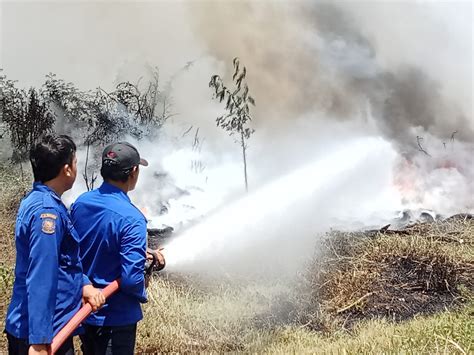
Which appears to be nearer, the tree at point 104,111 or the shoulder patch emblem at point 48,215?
the shoulder patch emblem at point 48,215

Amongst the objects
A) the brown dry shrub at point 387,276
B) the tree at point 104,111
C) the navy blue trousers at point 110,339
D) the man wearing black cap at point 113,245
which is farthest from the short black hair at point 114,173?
the tree at point 104,111

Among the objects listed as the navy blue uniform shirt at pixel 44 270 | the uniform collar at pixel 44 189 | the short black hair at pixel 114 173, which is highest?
the short black hair at pixel 114 173

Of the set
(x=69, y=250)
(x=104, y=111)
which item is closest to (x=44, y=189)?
(x=69, y=250)

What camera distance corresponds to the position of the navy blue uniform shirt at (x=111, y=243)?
2668 mm

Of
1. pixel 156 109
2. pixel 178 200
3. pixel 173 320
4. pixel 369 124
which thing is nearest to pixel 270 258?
pixel 173 320

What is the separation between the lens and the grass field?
4977 mm

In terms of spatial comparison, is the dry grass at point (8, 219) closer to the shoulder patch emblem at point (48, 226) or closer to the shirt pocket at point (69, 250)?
the shirt pocket at point (69, 250)

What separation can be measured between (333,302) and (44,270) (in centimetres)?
482

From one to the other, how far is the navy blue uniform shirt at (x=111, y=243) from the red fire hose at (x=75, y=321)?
6 centimetres

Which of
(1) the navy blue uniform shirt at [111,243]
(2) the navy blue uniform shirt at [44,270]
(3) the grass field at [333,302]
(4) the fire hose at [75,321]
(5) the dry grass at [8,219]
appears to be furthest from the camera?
(5) the dry grass at [8,219]

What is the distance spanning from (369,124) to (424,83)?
2.16 meters

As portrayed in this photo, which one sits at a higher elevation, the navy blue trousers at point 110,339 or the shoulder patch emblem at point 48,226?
the shoulder patch emblem at point 48,226

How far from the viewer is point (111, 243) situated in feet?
8.90

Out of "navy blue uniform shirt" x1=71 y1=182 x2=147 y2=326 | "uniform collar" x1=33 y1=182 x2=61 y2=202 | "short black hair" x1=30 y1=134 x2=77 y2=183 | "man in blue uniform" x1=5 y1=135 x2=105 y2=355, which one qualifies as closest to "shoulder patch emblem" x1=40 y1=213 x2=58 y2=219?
"man in blue uniform" x1=5 y1=135 x2=105 y2=355
